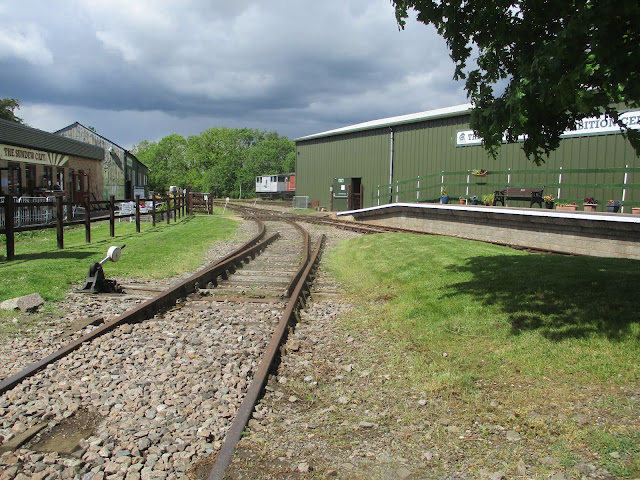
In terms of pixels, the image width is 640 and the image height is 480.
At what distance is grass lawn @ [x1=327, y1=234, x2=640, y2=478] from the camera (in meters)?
3.35

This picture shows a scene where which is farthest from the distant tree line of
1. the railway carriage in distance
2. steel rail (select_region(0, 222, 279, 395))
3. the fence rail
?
steel rail (select_region(0, 222, 279, 395))

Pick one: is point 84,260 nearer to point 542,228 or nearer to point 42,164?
point 542,228

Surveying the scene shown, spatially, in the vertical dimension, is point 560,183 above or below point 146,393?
above

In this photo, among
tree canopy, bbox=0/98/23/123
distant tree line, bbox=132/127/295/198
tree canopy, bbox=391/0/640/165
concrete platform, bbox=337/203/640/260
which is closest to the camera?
tree canopy, bbox=391/0/640/165

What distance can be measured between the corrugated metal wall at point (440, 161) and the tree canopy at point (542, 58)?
747cm

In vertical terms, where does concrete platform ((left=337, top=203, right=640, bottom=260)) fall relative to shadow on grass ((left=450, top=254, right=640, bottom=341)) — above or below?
above

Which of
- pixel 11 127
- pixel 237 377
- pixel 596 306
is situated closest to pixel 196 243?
pixel 237 377

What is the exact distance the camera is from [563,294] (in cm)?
600

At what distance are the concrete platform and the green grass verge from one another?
7659 mm

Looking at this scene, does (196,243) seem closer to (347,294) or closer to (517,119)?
(347,294)

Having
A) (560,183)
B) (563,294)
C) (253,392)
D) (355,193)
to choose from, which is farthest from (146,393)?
(355,193)

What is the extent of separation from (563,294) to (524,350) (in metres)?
1.66

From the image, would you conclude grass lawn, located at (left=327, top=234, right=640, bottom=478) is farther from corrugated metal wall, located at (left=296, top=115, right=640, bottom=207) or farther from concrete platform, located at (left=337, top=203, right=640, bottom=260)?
corrugated metal wall, located at (left=296, top=115, right=640, bottom=207)

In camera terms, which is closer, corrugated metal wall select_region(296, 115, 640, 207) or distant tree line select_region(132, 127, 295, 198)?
corrugated metal wall select_region(296, 115, 640, 207)
